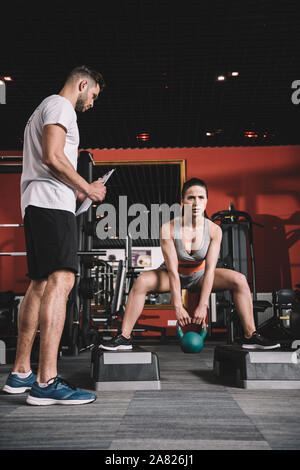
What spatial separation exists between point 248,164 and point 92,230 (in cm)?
331

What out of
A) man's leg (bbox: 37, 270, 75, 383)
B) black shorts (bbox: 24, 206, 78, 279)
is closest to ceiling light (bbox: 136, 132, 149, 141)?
black shorts (bbox: 24, 206, 78, 279)

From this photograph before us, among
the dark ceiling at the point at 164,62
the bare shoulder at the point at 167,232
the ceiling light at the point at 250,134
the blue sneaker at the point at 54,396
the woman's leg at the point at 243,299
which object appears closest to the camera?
the blue sneaker at the point at 54,396

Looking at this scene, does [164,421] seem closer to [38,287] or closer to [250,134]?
[38,287]

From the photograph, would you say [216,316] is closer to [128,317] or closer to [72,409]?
[128,317]

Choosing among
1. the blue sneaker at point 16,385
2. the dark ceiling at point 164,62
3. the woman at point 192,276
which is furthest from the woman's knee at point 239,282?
the dark ceiling at point 164,62

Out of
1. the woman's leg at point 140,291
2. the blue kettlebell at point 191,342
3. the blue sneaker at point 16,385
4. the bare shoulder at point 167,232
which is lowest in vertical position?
the blue sneaker at point 16,385

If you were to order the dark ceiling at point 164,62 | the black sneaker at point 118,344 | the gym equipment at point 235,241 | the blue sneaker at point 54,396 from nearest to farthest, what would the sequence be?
the blue sneaker at point 54,396 → the black sneaker at point 118,344 → the dark ceiling at point 164,62 → the gym equipment at point 235,241

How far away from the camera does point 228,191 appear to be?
5938 millimetres

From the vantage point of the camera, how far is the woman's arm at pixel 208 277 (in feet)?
6.68

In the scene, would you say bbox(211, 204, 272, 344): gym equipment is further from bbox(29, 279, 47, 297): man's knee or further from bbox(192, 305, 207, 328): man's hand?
bbox(29, 279, 47, 297): man's knee

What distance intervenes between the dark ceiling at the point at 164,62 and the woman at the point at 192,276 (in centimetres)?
214

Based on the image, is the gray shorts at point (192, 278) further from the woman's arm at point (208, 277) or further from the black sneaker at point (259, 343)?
the black sneaker at point (259, 343)

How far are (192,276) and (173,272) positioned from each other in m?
0.22

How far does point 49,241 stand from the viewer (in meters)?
1.61
